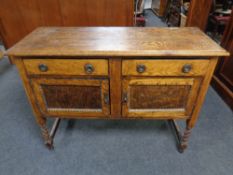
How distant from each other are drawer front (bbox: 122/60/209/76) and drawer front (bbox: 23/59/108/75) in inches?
5.1

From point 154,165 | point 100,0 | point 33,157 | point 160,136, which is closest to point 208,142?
point 160,136

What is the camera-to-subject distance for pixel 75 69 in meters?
0.92

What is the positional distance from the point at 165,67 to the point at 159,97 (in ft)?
0.67

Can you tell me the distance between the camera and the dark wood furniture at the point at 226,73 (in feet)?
5.89

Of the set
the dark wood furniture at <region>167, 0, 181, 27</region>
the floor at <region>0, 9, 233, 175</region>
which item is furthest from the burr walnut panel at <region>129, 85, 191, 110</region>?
the dark wood furniture at <region>167, 0, 181, 27</region>

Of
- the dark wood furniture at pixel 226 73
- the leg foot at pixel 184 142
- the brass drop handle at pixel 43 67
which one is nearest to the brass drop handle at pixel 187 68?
the leg foot at pixel 184 142

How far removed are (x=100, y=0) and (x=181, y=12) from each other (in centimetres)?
235

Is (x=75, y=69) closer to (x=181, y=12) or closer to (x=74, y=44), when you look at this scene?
(x=74, y=44)

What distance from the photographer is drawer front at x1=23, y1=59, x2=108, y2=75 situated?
90 centimetres

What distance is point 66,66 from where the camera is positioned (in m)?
0.91

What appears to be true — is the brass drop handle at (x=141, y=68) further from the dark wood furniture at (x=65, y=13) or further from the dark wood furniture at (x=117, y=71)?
the dark wood furniture at (x=65, y=13)

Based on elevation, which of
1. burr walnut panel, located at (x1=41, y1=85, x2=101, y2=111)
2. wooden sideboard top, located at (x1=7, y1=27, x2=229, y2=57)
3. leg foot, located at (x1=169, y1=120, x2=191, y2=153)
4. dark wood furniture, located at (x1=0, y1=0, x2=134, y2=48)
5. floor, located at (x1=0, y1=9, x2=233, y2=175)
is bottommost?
floor, located at (x1=0, y1=9, x2=233, y2=175)

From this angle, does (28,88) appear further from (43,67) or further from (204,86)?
(204,86)

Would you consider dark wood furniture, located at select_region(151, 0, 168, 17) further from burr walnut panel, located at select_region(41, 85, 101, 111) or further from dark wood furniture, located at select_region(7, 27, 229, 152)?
burr walnut panel, located at select_region(41, 85, 101, 111)
